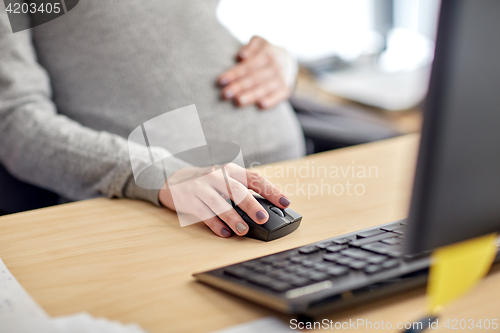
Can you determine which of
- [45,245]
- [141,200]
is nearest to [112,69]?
[141,200]

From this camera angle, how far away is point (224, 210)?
0.56m

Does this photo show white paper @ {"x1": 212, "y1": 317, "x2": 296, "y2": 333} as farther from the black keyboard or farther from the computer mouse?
the computer mouse

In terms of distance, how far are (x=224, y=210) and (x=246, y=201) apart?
32mm

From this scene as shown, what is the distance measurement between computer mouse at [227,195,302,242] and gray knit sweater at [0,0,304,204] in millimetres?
300

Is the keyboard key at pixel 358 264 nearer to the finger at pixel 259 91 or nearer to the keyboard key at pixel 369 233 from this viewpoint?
the keyboard key at pixel 369 233

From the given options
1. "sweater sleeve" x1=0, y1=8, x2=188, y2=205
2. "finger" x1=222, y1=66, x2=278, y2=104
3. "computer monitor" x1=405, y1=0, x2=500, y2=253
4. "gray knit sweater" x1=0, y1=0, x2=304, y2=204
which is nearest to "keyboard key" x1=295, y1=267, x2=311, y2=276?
"computer monitor" x1=405, y1=0, x2=500, y2=253

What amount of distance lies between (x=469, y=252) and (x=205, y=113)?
635mm

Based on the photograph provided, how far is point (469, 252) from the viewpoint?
1.18ft

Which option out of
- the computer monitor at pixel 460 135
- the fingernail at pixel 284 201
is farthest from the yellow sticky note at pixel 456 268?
the fingernail at pixel 284 201

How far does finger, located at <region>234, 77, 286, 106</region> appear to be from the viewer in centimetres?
94

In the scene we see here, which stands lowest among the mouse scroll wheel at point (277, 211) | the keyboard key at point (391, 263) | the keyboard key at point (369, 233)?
the mouse scroll wheel at point (277, 211)

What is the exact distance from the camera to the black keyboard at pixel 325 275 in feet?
1.16

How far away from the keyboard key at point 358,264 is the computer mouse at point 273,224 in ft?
0.47

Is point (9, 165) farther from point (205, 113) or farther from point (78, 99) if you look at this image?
point (205, 113)
